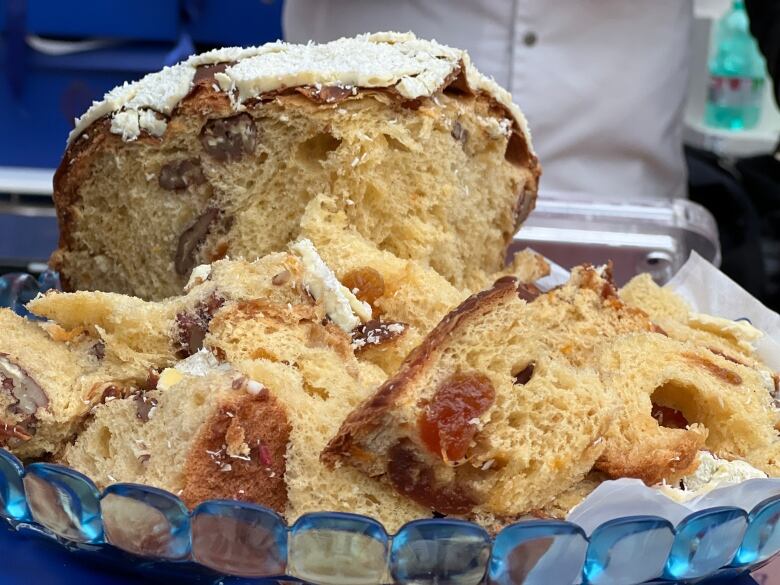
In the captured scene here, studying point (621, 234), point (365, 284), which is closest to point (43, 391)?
point (365, 284)

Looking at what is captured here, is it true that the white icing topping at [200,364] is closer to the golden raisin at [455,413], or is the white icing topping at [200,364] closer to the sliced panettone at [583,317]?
the golden raisin at [455,413]

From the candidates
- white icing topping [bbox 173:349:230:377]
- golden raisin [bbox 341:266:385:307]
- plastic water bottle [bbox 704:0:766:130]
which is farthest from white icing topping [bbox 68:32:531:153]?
plastic water bottle [bbox 704:0:766:130]

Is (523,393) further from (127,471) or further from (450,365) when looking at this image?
(127,471)

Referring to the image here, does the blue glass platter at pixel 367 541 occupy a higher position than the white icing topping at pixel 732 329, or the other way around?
the blue glass platter at pixel 367 541

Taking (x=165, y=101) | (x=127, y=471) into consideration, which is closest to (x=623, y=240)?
(x=165, y=101)

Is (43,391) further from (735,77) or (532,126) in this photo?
(735,77)

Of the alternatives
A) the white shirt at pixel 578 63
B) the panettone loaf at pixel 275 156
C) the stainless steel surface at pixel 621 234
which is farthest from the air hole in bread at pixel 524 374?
the white shirt at pixel 578 63
